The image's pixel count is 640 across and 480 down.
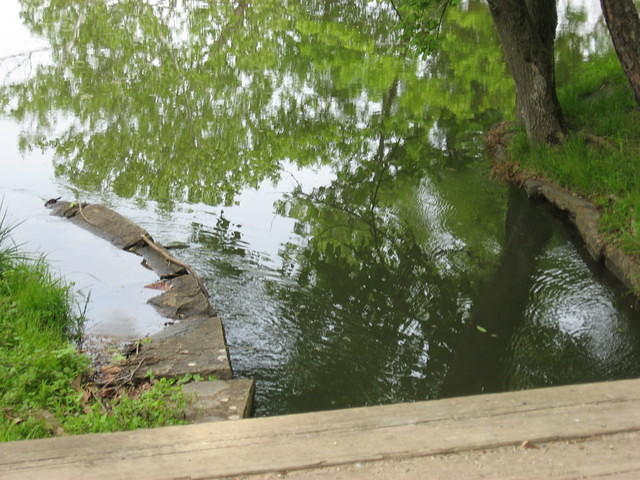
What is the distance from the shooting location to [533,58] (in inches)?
336

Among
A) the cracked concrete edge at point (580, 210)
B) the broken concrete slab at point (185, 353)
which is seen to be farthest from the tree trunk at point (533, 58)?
the broken concrete slab at point (185, 353)

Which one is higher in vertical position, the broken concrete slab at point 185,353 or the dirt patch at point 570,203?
the dirt patch at point 570,203

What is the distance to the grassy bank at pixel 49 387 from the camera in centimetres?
376

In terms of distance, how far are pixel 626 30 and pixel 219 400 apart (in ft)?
14.3

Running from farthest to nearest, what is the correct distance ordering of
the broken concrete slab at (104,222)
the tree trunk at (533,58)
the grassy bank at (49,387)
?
1. the tree trunk at (533,58)
2. the broken concrete slab at (104,222)
3. the grassy bank at (49,387)

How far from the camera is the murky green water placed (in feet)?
16.9

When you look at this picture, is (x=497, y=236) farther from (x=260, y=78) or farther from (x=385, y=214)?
(x=260, y=78)

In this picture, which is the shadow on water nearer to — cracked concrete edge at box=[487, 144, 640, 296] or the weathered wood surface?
cracked concrete edge at box=[487, 144, 640, 296]

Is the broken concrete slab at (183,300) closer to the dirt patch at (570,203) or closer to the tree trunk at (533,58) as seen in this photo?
the dirt patch at (570,203)

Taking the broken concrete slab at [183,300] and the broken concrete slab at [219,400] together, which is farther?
the broken concrete slab at [183,300]

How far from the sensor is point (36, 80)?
13.7 metres

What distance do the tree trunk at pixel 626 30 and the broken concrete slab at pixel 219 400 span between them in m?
4.07

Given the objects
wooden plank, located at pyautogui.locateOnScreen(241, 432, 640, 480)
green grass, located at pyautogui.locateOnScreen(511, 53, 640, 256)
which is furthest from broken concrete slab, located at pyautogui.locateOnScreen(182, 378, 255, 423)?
green grass, located at pyautogui.locateOnScreen(511, 53, 640, 256)

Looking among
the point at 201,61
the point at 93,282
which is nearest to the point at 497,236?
the point at 93,282
